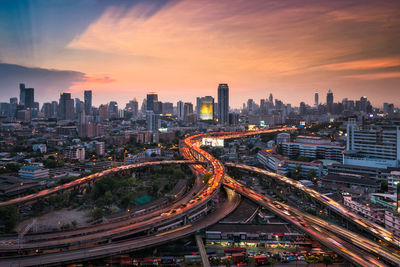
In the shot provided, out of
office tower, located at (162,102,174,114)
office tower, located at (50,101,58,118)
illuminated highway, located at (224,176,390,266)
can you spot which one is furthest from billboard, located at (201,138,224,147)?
office tower, located at (162,102,174,114)

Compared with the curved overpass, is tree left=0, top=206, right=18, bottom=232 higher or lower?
lower

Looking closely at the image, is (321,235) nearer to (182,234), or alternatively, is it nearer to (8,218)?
(182,234)

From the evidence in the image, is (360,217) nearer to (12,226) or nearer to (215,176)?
(215,176)

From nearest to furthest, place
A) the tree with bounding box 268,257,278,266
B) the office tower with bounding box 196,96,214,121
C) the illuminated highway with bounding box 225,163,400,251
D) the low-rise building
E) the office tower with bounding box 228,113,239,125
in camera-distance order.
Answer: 1. the tree with bounding box 268,257,278,266
2. the illuminated highway with bounding box 225,163,400,251
3. the low-rise building
4. the office tower with bounding box 228,113,239,125
5. the office tower with bounding box 196,96,214,121

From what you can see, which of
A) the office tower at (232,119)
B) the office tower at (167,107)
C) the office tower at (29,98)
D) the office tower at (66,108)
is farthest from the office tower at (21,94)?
the office tower at (232,119)

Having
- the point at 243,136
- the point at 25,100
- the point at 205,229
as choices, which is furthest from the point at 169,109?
the point at 205,229

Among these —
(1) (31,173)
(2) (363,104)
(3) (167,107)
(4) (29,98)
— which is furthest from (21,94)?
(2) (363,104)

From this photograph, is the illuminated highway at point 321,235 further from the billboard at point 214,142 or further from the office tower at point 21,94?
the office tower at point 21,94

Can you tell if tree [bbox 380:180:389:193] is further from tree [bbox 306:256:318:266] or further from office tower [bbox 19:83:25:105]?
office tower [bbox 19:83:25:105]
